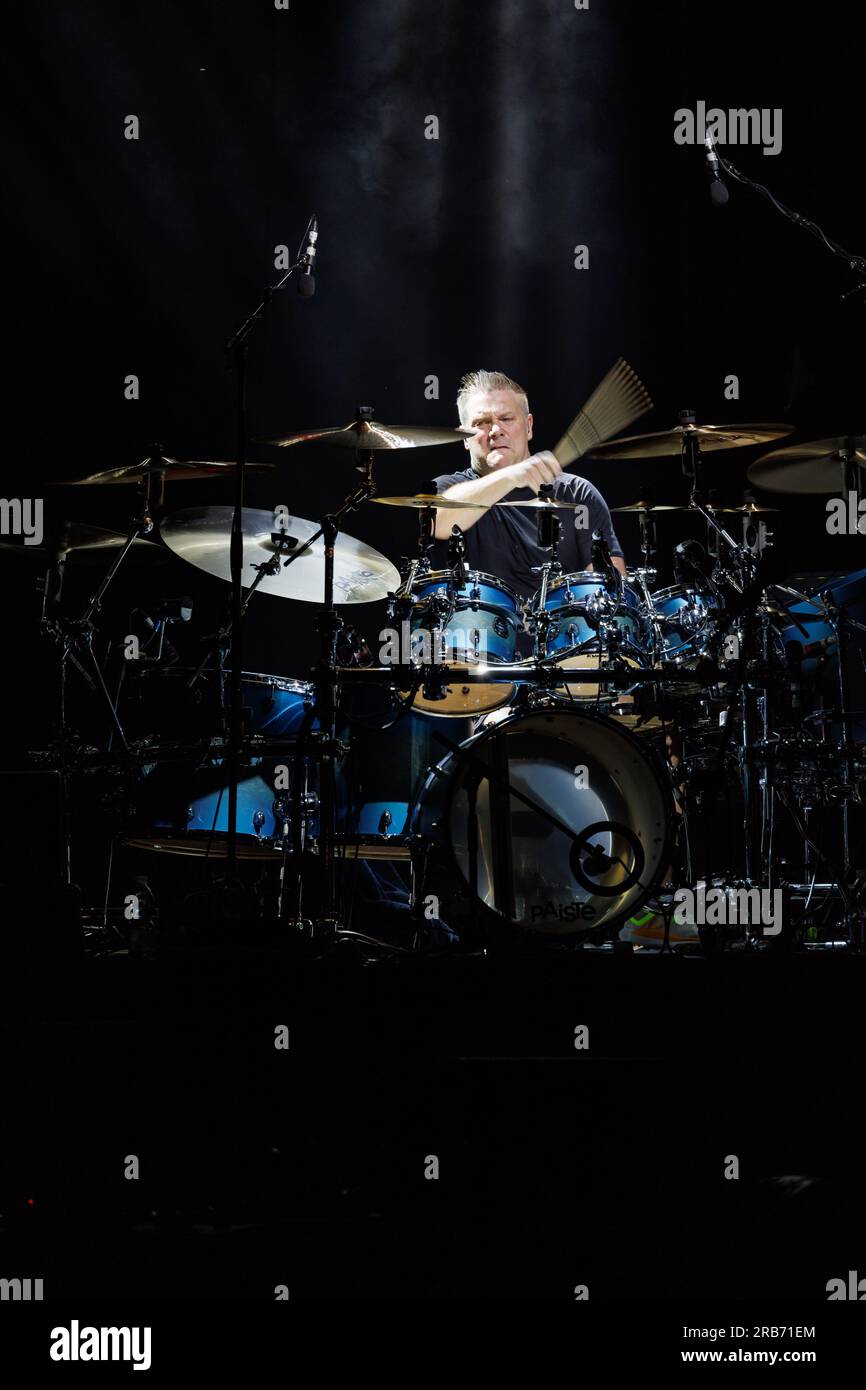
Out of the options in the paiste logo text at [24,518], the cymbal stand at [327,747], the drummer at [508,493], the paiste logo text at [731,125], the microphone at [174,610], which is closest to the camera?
the cymbal stand at [327,747]

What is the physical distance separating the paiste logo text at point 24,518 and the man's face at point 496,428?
2.01 meters

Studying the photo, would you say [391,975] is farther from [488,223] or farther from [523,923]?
[488,223]

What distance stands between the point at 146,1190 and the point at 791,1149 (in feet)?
4.60

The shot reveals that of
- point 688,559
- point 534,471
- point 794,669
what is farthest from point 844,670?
point 534,471

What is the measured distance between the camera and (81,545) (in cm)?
518

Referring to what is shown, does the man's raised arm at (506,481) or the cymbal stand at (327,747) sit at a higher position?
the man's raised arm at (506,481)

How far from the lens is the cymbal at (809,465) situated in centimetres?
488

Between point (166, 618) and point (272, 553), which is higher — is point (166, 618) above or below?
below

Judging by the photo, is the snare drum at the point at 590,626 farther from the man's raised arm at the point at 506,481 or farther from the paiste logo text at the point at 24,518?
the paiste logo text at the point at 24,518

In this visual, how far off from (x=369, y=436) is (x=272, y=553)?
1.90 ft

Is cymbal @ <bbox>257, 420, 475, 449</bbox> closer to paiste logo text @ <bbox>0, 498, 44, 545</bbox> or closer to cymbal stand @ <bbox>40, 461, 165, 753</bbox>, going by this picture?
cymbal stand @ <bbox>40, 461, 165, 753</bbox>

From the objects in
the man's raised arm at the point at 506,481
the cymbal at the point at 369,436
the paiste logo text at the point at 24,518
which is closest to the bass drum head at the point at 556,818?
the cymbal at the point at 369,436

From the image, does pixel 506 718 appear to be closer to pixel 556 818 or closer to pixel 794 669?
pixel 556 818
